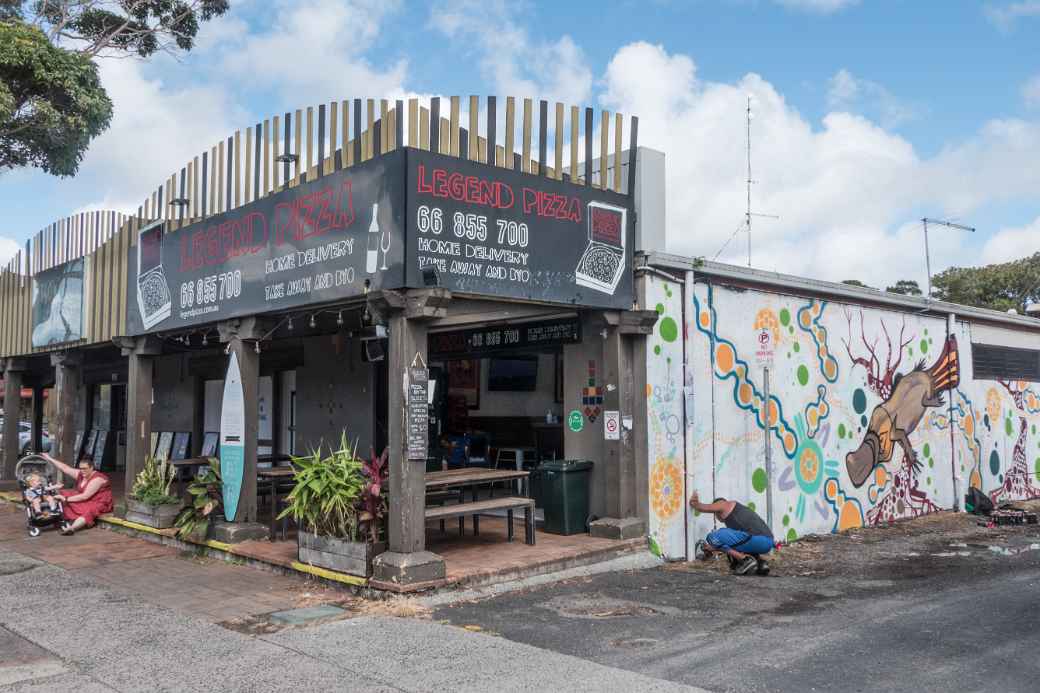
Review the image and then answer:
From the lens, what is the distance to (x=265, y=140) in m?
10.4

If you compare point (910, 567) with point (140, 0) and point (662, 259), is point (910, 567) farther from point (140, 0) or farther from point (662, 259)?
point (140, 0)

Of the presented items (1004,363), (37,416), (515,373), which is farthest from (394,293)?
(37,416)

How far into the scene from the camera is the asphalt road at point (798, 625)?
5668mm

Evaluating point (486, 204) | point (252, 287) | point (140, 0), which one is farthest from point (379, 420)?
point (140, 0)

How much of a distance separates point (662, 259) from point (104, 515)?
906 cm

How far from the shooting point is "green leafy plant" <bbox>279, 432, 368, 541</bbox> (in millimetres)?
8492

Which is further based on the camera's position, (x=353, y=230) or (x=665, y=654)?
(x=353, y=230)

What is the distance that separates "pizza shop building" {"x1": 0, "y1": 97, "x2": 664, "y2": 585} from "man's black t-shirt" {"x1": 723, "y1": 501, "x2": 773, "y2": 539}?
1001 mm

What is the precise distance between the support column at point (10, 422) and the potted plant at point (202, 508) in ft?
33.1

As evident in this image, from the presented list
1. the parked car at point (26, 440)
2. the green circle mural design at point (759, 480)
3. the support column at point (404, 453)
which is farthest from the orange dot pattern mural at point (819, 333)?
the parked car at point (26, 440)

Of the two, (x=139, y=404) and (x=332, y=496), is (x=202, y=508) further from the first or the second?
(x=139, y=404)

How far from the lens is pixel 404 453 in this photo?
26.7 ft

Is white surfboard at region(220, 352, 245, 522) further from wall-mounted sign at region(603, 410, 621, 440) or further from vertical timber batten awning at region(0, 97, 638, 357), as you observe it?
wall-mounted sign at region(603, 410, 621, 440)

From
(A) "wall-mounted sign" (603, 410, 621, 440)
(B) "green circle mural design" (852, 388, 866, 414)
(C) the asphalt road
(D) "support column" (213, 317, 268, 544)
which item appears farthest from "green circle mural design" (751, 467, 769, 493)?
(D) "support column" (213, 317, 268, 544)
